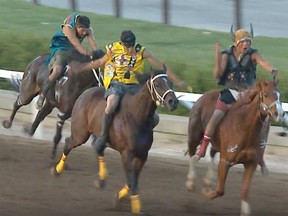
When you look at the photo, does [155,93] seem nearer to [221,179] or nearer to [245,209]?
[221,179]

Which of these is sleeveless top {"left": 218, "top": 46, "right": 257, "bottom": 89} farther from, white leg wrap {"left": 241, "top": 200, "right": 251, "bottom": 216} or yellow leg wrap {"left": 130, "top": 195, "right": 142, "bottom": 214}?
yellow leg wrap {"left": 130, "top": 195, "right": 142, "bottom": 214}

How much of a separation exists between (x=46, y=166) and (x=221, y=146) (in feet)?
12.3

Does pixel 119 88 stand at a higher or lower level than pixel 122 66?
lower

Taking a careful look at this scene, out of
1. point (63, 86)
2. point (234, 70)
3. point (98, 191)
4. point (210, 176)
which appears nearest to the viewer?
point (234, 70)

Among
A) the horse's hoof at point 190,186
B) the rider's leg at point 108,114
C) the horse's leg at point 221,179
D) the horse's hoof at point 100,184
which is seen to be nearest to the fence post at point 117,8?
the horse's hoof at point 190,186

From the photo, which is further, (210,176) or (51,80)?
(51,80)

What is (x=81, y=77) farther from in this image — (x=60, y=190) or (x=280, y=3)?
(x=280, y=3)

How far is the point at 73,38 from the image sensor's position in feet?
51.9

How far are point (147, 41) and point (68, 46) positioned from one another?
7.96m

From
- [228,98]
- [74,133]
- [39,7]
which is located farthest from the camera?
[39,7]

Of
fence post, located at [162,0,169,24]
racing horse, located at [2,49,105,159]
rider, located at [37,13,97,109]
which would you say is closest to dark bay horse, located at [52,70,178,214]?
racing horse, located at [2,49,105,159]

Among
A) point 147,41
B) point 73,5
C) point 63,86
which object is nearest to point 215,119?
point 63,86

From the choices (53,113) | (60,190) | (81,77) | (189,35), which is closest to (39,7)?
(189,35)

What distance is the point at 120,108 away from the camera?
1295 centimetres
